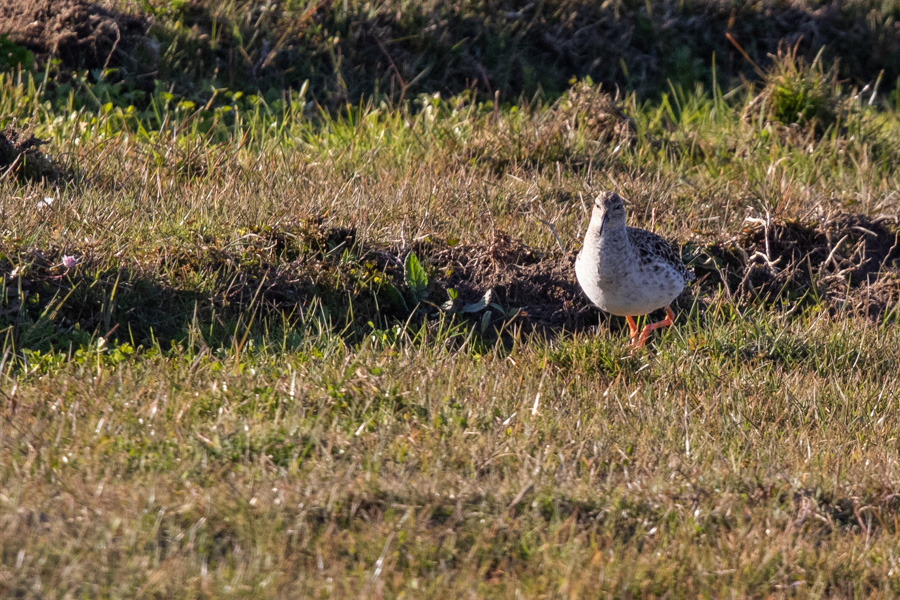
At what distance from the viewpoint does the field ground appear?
371 centimetres

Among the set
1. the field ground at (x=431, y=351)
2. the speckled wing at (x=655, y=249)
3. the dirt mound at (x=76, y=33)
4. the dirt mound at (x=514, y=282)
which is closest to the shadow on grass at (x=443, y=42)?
the dirt mound at (x=76, y=33)

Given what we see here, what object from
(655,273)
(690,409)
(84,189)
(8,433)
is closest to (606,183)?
(655,273)

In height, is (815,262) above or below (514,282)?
above

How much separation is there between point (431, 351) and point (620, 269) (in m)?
1.17

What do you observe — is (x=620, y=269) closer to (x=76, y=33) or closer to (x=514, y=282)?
(x=514, y=282)

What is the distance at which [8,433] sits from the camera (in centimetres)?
410

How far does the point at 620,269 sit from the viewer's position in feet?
18.2

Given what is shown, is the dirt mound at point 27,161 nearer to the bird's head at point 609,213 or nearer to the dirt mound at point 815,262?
the bird's head at point 609,213

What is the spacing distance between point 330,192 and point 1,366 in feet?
9.33

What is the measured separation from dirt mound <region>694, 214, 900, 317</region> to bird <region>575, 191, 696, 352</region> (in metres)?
0.97

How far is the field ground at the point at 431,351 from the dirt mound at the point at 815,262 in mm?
23

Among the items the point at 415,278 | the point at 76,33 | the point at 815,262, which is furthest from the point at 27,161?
the point at 815,262

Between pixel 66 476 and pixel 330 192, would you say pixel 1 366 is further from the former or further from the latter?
pixel 330 192

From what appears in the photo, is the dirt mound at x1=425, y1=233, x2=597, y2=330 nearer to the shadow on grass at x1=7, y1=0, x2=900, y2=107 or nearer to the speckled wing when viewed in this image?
the speckled wing
